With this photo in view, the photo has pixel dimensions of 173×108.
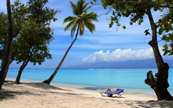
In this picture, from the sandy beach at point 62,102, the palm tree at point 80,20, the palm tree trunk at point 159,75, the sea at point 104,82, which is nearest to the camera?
the sandy beach at point 62,102

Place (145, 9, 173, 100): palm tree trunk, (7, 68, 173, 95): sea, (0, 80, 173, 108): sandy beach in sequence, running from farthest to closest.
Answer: (7, 68, 173, 95): sea → (145, 9, 173, 100): palm tree trunk → (0, 80, 173, 108): sandy beach

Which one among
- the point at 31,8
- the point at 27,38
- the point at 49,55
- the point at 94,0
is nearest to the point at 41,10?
the point at 31,8

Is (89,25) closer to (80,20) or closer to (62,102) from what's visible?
(80,20)

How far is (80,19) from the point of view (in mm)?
19906

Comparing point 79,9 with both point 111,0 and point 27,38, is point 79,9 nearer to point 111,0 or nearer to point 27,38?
point 27,38

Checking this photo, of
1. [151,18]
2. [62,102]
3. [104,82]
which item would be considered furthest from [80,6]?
[104,82]

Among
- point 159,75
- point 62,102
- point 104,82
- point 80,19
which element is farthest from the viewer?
point 104,82

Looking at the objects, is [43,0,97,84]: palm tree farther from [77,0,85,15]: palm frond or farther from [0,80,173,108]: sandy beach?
[0,80,173,108]: sandy beach

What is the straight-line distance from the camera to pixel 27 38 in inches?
603

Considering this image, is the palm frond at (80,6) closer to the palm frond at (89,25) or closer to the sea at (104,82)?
the palm frond at (89,25)

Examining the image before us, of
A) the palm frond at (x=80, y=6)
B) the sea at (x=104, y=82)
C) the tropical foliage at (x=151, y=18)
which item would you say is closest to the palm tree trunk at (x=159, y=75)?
the tropical foliage at (x=151, y=18)

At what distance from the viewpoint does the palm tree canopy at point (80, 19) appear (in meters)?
19.8

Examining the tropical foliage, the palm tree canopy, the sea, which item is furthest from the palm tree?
the tropical foliage

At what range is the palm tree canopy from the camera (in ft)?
64.8
